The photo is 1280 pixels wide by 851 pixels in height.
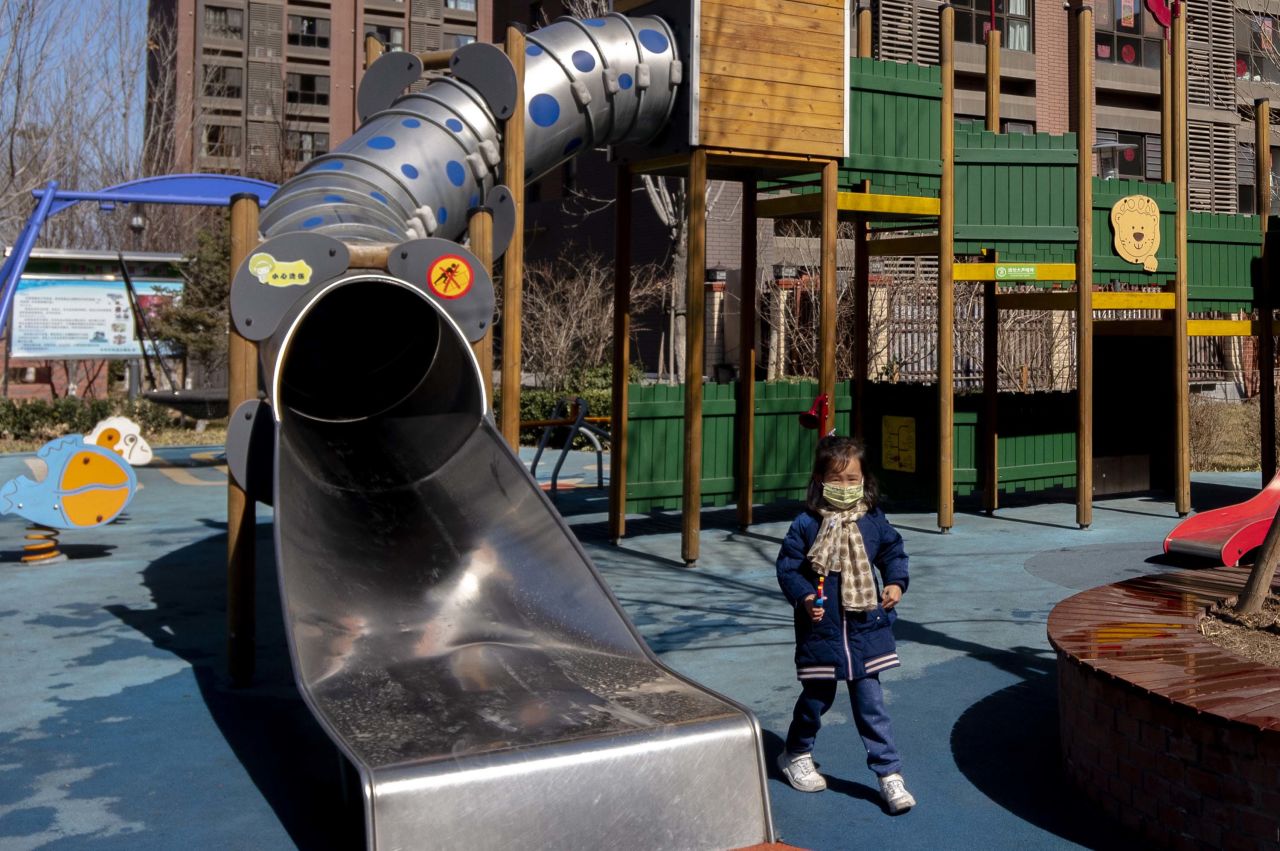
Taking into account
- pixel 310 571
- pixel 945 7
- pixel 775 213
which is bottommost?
pixel 310 571

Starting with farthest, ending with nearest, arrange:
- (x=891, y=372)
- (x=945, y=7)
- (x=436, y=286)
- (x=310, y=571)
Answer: (x=891, y=372), (x=945, y=7), (x=436, y=286), (x=310, y=571)

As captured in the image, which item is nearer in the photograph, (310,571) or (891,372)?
(310,571)

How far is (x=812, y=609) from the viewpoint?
555 centimetres

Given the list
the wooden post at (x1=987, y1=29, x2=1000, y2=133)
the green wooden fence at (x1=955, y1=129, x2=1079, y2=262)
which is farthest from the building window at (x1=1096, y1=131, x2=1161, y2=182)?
the green wooden fence at (x1=955, y1=129, x2=1079, y2=262)

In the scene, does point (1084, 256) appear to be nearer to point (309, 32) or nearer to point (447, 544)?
point (447, 544)

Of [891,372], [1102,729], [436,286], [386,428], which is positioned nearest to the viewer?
[1102,729]

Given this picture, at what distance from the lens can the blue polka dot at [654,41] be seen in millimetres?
11211

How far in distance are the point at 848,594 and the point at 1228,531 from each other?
5.99 meters

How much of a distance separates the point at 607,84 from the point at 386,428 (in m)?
3.49

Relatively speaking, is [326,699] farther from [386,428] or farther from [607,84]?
[607,84]

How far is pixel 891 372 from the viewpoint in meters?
25.6

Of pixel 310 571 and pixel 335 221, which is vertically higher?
pixel 335 221

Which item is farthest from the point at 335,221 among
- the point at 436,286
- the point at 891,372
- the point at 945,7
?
the point at 891,372

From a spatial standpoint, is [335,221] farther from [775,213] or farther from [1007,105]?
[1007,105]
